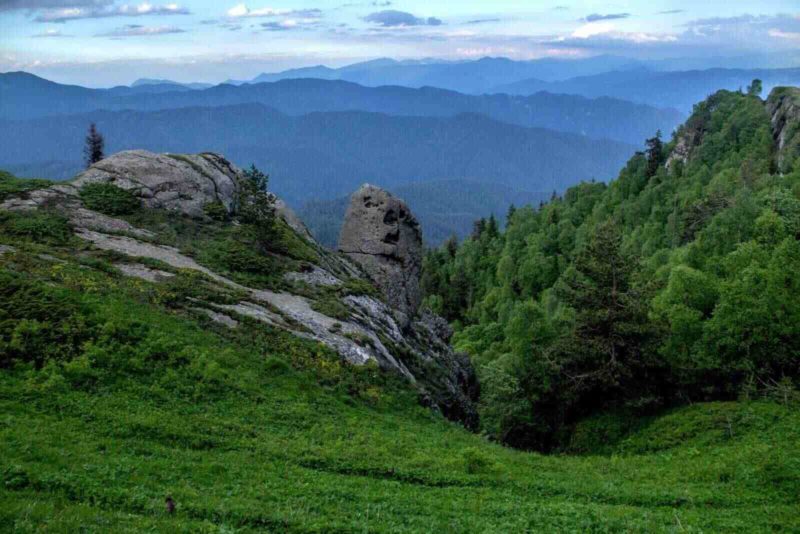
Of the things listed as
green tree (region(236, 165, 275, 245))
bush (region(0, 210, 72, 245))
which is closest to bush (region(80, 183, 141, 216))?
bush (region(0, 210, 72, 245))

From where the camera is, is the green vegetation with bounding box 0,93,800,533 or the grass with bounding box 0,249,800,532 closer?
the grass with bounding box 0,249,800,532

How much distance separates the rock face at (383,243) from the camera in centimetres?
4812

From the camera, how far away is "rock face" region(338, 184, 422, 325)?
48125 mm

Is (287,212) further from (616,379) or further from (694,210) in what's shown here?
(694,210)

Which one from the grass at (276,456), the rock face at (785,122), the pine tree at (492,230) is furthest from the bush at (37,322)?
the pine tree at (492,230)

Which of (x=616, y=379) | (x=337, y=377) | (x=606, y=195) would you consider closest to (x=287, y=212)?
(x=337, y=377)

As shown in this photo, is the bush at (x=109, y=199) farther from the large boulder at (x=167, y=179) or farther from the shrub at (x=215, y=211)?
the shrub at (x=215, y=211)

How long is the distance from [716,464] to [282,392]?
1643 cm

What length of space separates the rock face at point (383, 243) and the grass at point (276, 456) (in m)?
21.0

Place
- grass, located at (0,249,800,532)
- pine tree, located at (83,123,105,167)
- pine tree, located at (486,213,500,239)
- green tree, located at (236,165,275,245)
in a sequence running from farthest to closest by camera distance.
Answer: pine tree, located at (486,213,500,239)
pine tree, located at (83,123,105,167)
green tree, located at (236,165,275,245)
grass, located at (0,249,800,532)

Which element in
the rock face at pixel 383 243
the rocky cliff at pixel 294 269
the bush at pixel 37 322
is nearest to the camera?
the bush at pixel 37 322

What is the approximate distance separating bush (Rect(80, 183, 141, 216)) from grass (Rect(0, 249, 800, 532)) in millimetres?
10129

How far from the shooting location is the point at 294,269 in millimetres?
36406

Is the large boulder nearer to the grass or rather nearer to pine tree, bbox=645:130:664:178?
the grass
